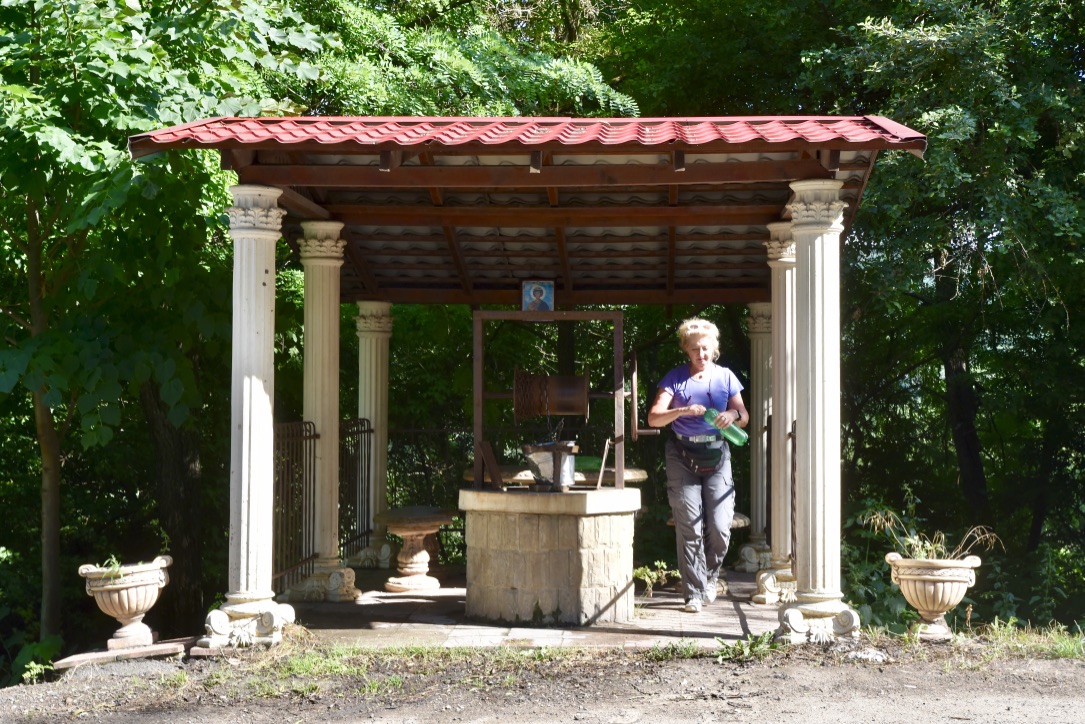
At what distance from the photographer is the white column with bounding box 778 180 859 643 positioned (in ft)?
21.5

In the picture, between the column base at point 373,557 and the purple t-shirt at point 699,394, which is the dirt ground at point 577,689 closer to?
the purple t-shirt at point 699,394

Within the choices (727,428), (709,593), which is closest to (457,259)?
(727,428)

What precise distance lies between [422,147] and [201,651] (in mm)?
3297

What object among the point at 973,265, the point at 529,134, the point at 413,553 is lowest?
the point at 413,553

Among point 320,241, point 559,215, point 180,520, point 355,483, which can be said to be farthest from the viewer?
point 180,520

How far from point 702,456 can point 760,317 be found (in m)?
3.55

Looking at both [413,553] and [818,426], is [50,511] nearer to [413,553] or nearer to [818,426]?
[413,553]

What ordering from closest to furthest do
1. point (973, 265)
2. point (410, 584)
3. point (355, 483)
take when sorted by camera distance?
point (410, 584), point (355, 483), point (973, 265)

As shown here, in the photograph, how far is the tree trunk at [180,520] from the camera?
11.5 metres

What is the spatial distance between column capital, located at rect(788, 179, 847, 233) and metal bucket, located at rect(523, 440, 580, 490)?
2202mm

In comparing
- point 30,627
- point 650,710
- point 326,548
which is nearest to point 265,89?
point 326,548

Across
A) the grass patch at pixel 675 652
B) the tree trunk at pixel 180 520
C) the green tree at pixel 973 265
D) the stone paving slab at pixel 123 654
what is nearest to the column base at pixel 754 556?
the green tree at pixel 973 265

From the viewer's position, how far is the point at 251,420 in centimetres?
678

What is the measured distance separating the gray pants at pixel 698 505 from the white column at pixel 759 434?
2595 mm
